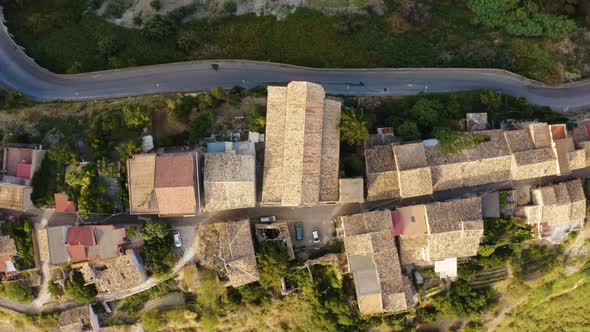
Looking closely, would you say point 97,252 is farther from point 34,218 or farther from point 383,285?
point 383,285

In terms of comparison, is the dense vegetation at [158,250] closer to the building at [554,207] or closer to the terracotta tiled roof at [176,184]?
the terracotta tiled roof at [176,184]

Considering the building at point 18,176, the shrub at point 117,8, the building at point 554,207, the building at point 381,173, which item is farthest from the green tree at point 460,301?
the shrub at point 117,8

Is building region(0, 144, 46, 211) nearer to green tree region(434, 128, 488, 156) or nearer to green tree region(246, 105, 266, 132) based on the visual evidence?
green tree region(246, 105, 266, 132)

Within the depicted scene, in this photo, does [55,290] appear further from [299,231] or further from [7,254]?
[299,231]

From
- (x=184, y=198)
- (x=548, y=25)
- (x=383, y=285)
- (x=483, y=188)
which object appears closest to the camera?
(x=184, y=198)

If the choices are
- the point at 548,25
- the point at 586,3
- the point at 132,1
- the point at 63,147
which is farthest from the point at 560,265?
the point at 132,1

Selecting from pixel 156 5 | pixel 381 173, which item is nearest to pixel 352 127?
pixel 381 173

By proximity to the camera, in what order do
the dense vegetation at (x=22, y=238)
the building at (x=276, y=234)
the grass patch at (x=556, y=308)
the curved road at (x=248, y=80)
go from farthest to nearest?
the grass patch at (x=556, y=308), the curved road at (x=248, y=80), the building at (x=276, y=234), the dense vegetation at (x=22, y=238)

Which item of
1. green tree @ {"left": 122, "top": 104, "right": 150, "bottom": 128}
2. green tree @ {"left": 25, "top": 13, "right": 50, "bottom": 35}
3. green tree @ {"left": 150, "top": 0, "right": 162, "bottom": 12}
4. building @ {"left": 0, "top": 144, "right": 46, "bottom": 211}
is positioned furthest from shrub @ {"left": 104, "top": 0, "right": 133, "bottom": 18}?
building @ {"left": 0, "top": 144, "right": 46, "bottom": 211}
